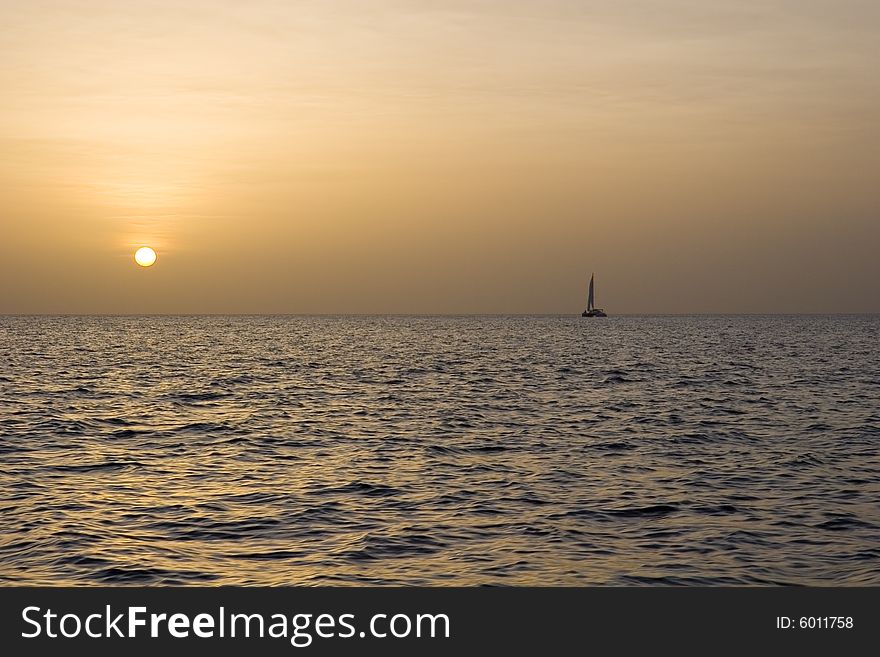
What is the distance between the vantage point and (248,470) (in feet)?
90.1

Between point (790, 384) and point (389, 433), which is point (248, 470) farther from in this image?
point (790, 384)

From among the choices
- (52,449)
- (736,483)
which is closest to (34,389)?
(52,449)

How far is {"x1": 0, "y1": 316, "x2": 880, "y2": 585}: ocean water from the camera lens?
17.5m

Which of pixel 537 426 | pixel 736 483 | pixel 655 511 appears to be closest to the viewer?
pixel 655 511

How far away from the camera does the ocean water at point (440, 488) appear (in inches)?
690

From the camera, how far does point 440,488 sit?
24750mm
